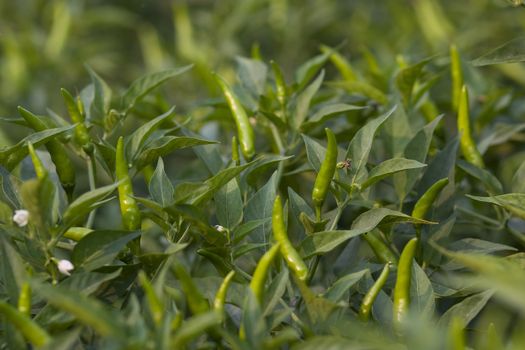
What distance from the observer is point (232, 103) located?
134 cm

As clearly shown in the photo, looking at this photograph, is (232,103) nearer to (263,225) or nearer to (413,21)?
(263,225)

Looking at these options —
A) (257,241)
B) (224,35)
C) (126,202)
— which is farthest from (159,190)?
(224,35)

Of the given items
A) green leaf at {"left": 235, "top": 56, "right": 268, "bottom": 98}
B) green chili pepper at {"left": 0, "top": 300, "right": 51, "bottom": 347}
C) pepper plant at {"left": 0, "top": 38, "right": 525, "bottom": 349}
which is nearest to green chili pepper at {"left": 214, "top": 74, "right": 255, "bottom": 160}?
pepper plant at {"left": 0, "top": 38, "right": 525, "bottom": 349}

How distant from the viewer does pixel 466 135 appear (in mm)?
1293

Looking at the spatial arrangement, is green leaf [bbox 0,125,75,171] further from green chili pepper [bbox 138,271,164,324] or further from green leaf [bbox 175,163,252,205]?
green chili pepper [bbox 138,271,164,324]

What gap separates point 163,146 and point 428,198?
39 centimetres

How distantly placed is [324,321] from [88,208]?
12.8 inches

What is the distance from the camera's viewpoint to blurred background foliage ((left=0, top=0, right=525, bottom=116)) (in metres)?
2.52

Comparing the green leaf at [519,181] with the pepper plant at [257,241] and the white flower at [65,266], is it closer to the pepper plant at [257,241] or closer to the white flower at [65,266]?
the pepper plant at [257,241]

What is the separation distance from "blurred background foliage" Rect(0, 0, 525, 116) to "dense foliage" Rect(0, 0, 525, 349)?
2.90 feet

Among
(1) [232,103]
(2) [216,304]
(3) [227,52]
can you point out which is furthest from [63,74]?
(2) [216,304]

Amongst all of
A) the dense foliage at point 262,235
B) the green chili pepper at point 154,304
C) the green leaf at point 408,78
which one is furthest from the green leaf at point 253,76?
the green chili pepper at point 154,304

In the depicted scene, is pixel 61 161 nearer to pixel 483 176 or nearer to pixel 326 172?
pixel 326 172

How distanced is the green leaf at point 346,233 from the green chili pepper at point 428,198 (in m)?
0.04
